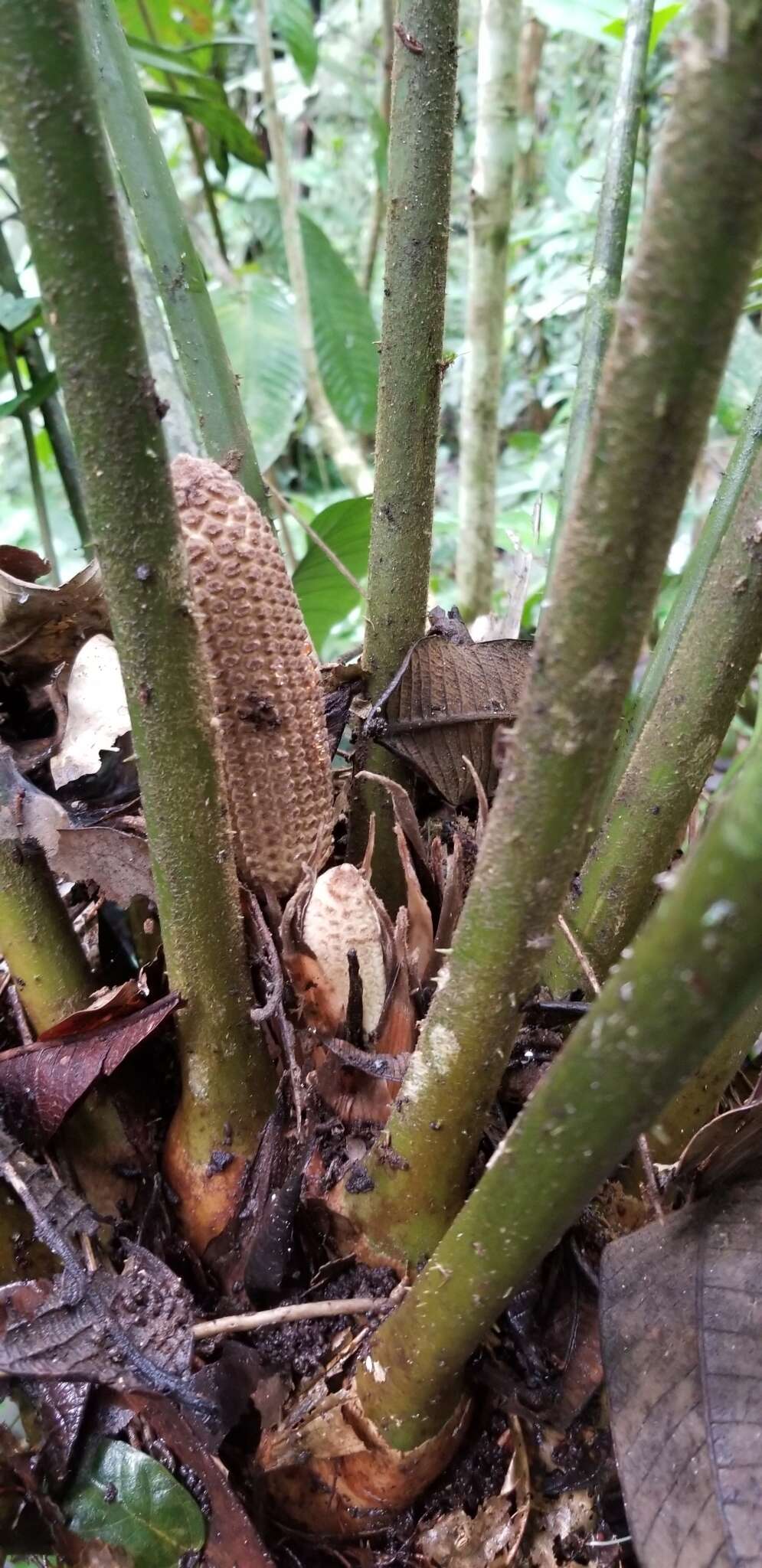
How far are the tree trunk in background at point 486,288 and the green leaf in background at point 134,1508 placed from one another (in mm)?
1215

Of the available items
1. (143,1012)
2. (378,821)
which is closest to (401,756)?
(378,821)

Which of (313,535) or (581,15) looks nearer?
(313,535)

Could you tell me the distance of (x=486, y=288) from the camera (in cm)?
144

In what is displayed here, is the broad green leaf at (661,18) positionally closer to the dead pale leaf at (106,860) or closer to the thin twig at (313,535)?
the thin twig at (313,535)

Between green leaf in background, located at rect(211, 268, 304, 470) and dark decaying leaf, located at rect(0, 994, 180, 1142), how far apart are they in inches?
52.6

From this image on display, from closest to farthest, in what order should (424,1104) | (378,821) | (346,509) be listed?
(424,1104)
(378,821)
(346,509)

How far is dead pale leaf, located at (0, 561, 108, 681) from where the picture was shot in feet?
2.14

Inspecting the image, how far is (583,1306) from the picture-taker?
56 centimetres

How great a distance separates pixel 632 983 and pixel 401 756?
454 mm

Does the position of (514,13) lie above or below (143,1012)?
above

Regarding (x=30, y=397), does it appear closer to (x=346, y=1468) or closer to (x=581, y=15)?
(x=581, y=15)

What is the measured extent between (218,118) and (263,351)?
56 cm

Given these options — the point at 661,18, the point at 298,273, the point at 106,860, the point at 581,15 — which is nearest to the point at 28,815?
the point at 106,860

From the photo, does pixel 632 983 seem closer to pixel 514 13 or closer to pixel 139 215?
pixel 139 215
